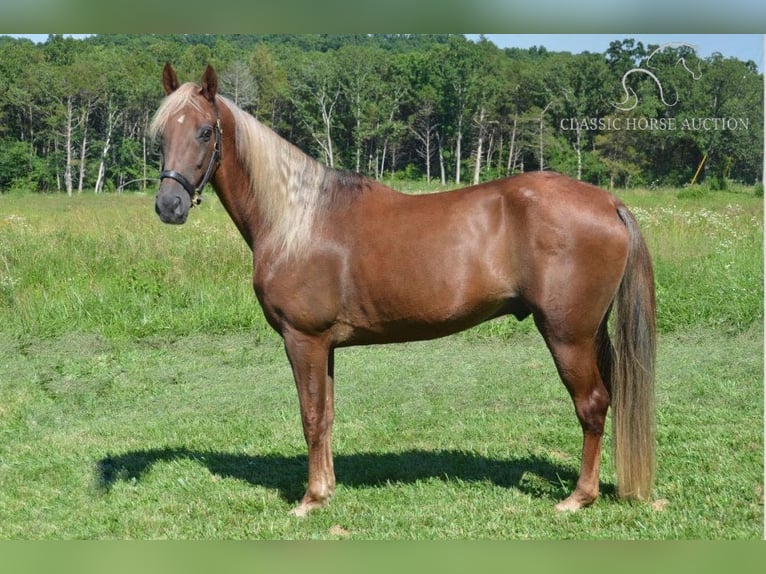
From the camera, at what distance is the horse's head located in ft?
11.9

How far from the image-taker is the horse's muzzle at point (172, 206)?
11.8ft

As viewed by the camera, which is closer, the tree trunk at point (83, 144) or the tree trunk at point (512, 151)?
the tree trunk at point (512, 151)

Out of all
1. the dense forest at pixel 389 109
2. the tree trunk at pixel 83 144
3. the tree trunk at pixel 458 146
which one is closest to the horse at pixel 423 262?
the dense forest at pixel 389 109

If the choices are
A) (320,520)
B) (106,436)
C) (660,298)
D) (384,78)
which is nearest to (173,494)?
(320,520)

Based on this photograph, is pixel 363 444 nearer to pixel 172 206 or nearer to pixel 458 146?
pixel 172 206

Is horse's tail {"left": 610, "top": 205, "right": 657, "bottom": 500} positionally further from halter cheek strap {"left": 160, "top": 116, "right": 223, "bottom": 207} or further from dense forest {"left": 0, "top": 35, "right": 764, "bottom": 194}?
dense forest {"left": 0, "top": 35, "right": 764, "bottom": 194}

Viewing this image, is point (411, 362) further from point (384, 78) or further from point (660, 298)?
point (384, 78)

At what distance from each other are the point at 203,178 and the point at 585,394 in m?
2.29

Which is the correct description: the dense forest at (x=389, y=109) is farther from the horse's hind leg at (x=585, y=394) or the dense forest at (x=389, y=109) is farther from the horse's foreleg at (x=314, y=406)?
the horse's foreleg at (x=314, y=406)

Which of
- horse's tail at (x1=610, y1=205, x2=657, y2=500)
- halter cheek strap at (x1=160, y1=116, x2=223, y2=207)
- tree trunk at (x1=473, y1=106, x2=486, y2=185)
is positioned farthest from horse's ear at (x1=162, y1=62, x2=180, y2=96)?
tree trunk at (x1=473, y1=106, x2=486, y2=185)

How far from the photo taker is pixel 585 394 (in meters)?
3.79

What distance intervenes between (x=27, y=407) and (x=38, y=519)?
2.54 meters
